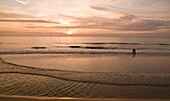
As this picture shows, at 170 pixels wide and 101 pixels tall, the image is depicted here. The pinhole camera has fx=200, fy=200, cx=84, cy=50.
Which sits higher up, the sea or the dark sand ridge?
the sea

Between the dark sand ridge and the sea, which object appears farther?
the sea

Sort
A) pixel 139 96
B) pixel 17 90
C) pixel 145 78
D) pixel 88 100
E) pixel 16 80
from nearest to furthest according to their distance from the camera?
pixel 88 100, pixel 139 96, pixel 17 90, pixel 16 80, pixel 145 78

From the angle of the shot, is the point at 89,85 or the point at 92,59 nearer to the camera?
the point at 89,85

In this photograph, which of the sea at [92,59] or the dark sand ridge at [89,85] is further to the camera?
the sea at [92,59]

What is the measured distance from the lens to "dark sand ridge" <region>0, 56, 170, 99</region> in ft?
25.6

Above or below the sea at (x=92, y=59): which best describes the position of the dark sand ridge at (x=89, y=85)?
below

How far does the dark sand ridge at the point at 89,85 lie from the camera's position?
781 cm

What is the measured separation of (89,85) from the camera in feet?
30.2

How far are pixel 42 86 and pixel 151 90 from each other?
185 inches

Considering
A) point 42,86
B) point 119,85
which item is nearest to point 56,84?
point 42,86

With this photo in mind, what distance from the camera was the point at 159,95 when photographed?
7.71 meters

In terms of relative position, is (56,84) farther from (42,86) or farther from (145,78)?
(145,78)

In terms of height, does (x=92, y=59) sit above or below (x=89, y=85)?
above

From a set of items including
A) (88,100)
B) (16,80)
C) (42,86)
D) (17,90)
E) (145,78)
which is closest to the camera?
(88,100)
